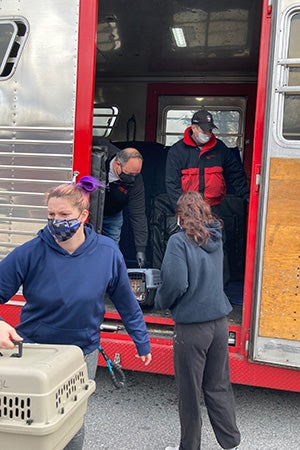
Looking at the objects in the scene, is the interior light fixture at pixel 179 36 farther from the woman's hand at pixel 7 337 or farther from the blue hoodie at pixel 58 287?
the woman's hand at pixel 7 337

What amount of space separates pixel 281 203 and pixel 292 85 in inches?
26.9

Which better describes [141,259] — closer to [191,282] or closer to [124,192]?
[124,192]

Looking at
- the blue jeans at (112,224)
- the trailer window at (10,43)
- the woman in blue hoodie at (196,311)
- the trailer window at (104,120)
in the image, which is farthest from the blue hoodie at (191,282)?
the trailer window at (104,120)

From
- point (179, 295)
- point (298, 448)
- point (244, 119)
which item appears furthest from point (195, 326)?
point (244, 119)

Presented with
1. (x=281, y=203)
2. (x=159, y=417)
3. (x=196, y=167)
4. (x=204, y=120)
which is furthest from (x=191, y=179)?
(x=159, y=417)

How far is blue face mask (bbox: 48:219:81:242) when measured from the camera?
1.93 meters

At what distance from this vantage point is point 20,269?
6.43ft

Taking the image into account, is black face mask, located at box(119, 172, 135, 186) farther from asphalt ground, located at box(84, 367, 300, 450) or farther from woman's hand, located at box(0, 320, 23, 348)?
woman's hand, located at box(0, 320, 23, 348)

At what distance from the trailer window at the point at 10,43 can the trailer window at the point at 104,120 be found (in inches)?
127

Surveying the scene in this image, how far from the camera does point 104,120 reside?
21.3 feet

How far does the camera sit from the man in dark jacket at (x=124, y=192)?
354 centimetres

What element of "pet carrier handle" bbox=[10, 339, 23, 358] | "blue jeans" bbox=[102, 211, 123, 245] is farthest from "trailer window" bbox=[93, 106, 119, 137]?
"pet carrier handle" bbox=[10, 339, 23, 358]

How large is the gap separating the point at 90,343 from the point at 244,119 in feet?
14.6

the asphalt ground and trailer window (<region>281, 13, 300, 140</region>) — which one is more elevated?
trailer window (<region>281, 13, 300, 140</region>)
